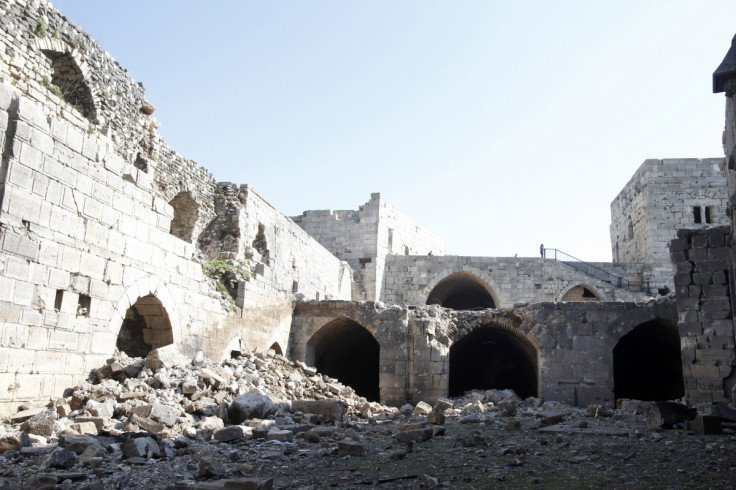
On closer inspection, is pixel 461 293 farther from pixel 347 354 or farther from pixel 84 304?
pixel 84 304

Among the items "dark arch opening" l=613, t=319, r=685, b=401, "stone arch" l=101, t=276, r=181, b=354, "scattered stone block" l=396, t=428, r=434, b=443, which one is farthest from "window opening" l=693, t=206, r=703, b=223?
"stone arch" l=101, t=276, r=181, b=354

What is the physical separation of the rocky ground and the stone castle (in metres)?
0.80

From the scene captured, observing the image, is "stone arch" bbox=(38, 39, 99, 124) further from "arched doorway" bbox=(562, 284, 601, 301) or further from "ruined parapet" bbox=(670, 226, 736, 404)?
"arched doorway" bbox=(562, 284, 601, 301)

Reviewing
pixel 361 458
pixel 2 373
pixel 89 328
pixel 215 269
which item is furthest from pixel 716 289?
pixel 2 373

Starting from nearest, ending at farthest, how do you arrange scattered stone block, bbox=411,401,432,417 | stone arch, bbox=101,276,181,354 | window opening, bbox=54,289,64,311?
window opening, bbox=54,289,64,311 → stone arch, bbox=101,276,181,354 → scattered stone block, bbox=411,401,432,417

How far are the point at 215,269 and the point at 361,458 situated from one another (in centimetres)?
699

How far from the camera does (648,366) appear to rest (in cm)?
1655

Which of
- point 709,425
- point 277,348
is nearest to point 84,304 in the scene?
point 277,348

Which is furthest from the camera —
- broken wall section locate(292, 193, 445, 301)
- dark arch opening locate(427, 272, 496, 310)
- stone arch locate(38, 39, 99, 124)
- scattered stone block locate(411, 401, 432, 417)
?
dark arch opening locate(427, 272, 496, 310)

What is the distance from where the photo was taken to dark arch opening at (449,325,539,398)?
53.9ft

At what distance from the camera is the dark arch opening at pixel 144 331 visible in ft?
32.9

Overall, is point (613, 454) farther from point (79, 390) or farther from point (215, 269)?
point (215, 269)

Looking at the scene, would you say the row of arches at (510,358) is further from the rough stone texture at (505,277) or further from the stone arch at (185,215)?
the stone arch at (185,215)

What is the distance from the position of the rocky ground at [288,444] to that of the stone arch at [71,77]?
16.5 feet
